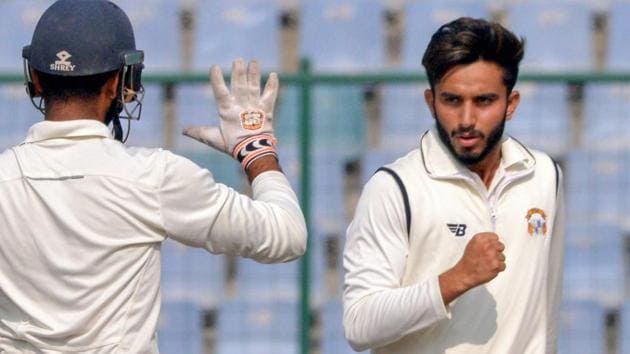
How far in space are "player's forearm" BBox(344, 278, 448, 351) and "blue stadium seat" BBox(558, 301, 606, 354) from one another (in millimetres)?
2885

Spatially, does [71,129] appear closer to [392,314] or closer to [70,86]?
[70,86]

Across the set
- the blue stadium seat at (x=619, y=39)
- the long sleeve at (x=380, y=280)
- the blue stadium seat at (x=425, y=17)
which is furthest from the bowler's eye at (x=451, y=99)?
the blue stadium seat at (x=619, y=39)

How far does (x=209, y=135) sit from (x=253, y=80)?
0.16m

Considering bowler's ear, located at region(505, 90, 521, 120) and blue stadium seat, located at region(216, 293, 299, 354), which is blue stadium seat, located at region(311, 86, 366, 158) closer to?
blue stadium seat, located at region(216, 293, 299, 354)

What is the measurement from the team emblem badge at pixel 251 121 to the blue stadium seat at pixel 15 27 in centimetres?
538

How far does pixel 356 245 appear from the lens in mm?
3600

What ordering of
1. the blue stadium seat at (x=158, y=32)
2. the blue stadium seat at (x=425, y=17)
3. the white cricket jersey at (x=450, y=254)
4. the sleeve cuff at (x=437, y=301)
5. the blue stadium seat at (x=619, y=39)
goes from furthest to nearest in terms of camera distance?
the blue stadium seat at (x=158, y=32) → the blue stadium seat at (x=425, y=17) → the blue stadium seat at (x=619, y=39) → the white cricket jersey at (x=450, y=254) → the sleeve cuff at (x=437, y=301)

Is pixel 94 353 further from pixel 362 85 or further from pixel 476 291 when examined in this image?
pixel 362 85

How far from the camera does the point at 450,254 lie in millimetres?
3572

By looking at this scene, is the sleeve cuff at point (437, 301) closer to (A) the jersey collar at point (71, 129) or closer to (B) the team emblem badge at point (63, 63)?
(A) the jersey collar at point (71, 129)

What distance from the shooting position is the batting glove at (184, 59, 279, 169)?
325 centimetres

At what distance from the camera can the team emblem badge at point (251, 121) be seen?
326cm

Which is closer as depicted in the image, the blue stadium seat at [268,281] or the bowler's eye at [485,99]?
the bowler's eye at [485,99]

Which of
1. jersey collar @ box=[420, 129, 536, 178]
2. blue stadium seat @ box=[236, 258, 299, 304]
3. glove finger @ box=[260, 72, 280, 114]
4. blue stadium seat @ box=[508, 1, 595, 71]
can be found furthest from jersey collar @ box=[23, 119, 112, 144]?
blue stadium seat @ box=[508, 1, 595, 71]
